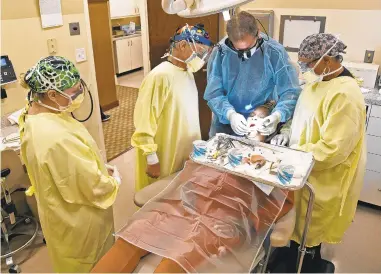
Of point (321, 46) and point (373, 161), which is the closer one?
point (321, 46)

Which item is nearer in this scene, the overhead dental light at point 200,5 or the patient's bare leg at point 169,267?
the overhead dental light at point 200,5

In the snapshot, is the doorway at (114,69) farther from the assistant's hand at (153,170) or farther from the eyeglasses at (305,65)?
the eyeglasses at (305,65)

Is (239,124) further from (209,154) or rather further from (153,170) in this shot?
(153,170)

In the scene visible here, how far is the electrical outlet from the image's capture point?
2.86 m

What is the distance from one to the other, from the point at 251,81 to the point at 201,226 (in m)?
0.94

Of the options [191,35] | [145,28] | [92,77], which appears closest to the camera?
[191,35]

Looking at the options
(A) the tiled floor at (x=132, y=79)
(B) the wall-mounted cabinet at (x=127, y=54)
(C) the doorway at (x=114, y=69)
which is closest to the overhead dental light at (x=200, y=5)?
(C) the doorway at (x=114, y=69)

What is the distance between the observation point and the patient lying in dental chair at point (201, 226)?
1268 millimetres

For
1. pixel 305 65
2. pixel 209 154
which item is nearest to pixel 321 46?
pixel 305 65

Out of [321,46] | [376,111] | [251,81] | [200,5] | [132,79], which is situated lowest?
[132,79]

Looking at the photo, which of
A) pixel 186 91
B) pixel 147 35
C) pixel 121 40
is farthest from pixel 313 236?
pixel 121 40

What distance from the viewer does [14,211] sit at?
2232mm

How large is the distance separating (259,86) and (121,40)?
4845 mm


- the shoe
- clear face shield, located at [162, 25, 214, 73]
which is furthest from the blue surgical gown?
the shoe
